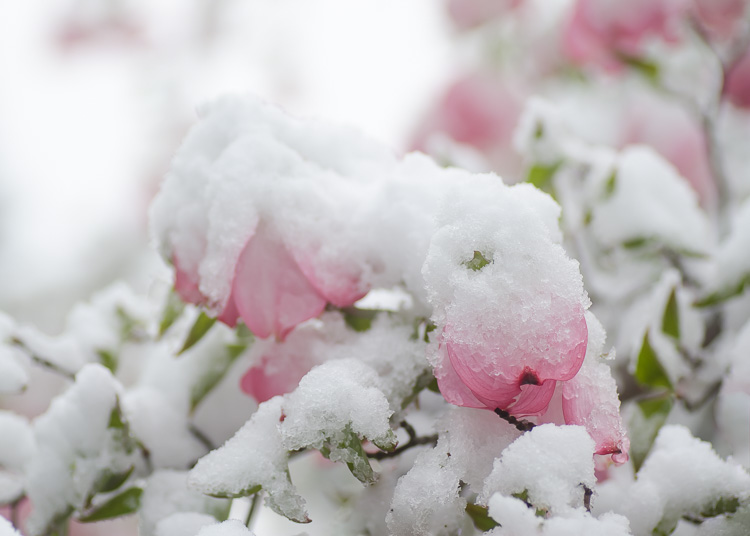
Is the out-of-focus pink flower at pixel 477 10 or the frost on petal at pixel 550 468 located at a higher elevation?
the frost on petal at pixel 550 468

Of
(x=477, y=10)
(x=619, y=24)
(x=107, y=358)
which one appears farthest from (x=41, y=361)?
(x=477, y=10)

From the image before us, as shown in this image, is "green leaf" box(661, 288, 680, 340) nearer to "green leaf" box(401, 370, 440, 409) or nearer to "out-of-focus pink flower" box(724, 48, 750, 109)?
"green leaf" box(401, 370, 440, 409)

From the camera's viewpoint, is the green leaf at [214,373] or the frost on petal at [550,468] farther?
the green leaf at [214,373]

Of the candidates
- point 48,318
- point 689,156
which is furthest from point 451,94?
point 48,318

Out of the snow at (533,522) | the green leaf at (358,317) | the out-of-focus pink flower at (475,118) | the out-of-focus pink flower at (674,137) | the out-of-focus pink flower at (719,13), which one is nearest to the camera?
the snow at (533,522)

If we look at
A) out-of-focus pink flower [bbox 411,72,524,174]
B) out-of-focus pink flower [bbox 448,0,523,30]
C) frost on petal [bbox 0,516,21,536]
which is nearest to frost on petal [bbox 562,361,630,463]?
frost on petal [bbox 0,516,21,536]

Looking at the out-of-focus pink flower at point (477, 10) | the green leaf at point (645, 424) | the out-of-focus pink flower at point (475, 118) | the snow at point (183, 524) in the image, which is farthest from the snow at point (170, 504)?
the out-of-focus pink flower at point (477, 10)

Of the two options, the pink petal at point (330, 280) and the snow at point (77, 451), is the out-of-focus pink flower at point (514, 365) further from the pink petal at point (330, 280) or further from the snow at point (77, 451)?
the snow at point (77, 451)

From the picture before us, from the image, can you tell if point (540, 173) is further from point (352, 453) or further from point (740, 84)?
point (740, 84)
